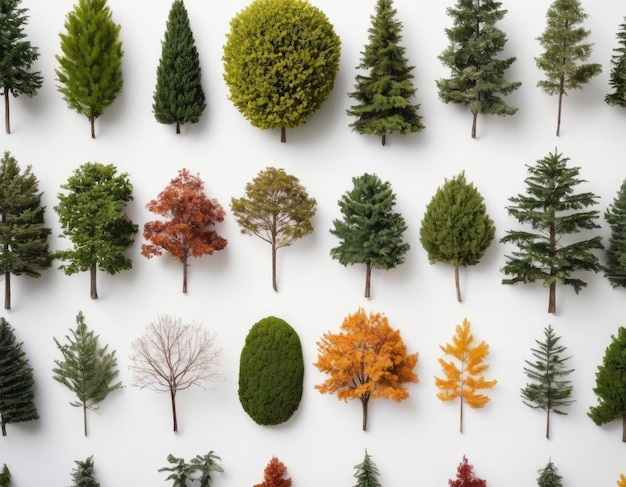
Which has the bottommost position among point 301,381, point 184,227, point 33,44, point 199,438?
point 199,438

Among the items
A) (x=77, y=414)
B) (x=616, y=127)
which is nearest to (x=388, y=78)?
(x=616, y=127)

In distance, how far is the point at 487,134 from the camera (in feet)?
20.8

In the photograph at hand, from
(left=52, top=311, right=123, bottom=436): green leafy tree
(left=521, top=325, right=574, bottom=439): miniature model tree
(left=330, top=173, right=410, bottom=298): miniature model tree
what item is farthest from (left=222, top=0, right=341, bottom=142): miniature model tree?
(left=521, top=325, right=574, bottom=439): miniature model tree

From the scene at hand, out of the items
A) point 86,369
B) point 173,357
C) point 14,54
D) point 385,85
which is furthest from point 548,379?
point 14,54

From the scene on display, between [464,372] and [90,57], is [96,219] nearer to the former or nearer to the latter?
[90,57]

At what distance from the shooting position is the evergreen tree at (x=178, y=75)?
628 centimetres

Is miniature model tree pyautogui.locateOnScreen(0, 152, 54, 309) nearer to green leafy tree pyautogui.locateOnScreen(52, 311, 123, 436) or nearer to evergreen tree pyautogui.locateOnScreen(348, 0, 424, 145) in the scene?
green leafy tree pyautogui.locateOnScreen(52, 311, 123, 436)

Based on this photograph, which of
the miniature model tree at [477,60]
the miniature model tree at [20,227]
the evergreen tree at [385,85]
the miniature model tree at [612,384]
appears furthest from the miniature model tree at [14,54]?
the miniature model tree at [612,384]

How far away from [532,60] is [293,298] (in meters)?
3.50

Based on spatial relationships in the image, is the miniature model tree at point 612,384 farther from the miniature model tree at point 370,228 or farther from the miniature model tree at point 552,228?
the miniature model tree at point 370,228

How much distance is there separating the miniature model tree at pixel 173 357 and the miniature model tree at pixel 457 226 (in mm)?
2505

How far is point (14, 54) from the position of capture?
6301 mm

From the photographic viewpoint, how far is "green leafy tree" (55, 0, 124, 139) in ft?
20.6

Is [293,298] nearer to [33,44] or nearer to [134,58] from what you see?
[134,58]
